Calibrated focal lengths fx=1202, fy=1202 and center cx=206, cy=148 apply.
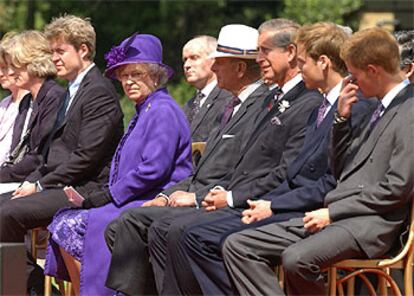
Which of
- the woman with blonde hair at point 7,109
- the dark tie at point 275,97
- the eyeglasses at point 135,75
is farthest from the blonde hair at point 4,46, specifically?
the dark tie at point 275,97

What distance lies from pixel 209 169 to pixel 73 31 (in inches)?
60.4

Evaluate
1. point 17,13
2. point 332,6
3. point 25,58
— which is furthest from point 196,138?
point 17,13

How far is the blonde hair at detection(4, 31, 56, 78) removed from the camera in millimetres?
8391

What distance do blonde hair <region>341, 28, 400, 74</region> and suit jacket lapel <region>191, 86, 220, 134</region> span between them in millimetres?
2891

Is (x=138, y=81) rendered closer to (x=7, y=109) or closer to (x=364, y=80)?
(x=364, y=80)

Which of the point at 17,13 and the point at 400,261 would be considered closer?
the point at 400,261

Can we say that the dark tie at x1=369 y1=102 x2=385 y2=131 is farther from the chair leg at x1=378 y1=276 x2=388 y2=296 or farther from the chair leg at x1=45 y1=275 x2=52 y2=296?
the chair leg at x1=45 y1=275 x2=52 y2=296

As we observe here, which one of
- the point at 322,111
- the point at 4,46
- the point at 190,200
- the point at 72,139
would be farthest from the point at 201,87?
the point at 322,111

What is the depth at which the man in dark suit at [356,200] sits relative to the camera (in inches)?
225

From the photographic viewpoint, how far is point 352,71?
5.95m

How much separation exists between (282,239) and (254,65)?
1.55 meters

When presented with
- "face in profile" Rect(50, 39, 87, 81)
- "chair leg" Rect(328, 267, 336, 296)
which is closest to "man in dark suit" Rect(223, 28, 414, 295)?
"chair leg" Rect(328, 267, 336, 296)

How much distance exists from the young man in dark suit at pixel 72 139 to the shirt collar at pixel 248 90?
94cm

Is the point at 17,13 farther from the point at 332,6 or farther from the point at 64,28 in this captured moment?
the point at 64,28
